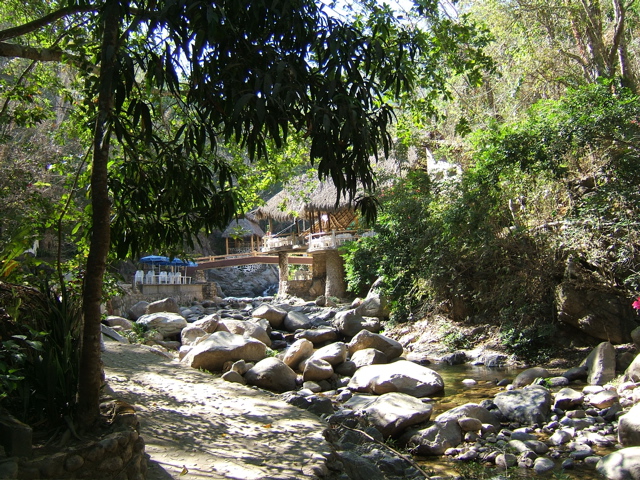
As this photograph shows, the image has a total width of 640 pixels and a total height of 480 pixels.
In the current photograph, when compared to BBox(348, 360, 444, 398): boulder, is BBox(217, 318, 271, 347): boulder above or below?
above

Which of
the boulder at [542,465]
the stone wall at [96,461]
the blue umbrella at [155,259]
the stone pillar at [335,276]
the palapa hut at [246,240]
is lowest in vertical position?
the boulder at [542,465]

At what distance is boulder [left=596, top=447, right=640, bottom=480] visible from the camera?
14.3 feet

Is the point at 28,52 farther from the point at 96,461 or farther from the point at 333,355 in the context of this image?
the point at 333,355

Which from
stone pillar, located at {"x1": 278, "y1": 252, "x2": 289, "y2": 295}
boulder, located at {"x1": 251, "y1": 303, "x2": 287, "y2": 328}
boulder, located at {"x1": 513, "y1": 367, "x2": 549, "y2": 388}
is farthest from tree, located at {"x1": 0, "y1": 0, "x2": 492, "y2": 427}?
stone pillar, located at {"x1": 278, "y1": 252, "x2": 289, "y2": 295}

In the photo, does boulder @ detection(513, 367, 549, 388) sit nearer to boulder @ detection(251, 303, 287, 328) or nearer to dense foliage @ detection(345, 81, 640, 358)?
dense foliage @ detection(345, 81, 640, 358)

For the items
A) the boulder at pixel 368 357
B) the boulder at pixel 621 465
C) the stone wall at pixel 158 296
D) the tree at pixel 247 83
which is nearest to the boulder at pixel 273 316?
the stone wall at pixel 158 296

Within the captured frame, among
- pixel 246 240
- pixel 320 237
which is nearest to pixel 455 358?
pixel 320 237

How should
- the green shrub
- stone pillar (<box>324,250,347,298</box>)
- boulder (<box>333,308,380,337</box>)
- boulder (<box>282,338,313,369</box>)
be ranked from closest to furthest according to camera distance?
the green shrub
boulder (<box>282,338,313,369</box>)
boulder (<box>333,308,380,337</box>)
stone pillar (<box>324,250,347,298</box>)

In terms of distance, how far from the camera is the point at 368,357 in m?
9.43

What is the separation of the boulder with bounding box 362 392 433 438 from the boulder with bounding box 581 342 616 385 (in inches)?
112

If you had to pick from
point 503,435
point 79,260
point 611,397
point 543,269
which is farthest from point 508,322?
point 79,260

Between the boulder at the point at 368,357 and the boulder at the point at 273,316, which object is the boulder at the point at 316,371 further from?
the boulder at the point at 273,316

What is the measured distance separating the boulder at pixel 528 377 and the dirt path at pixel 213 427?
391cm

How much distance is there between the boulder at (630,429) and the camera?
16.4 ft
